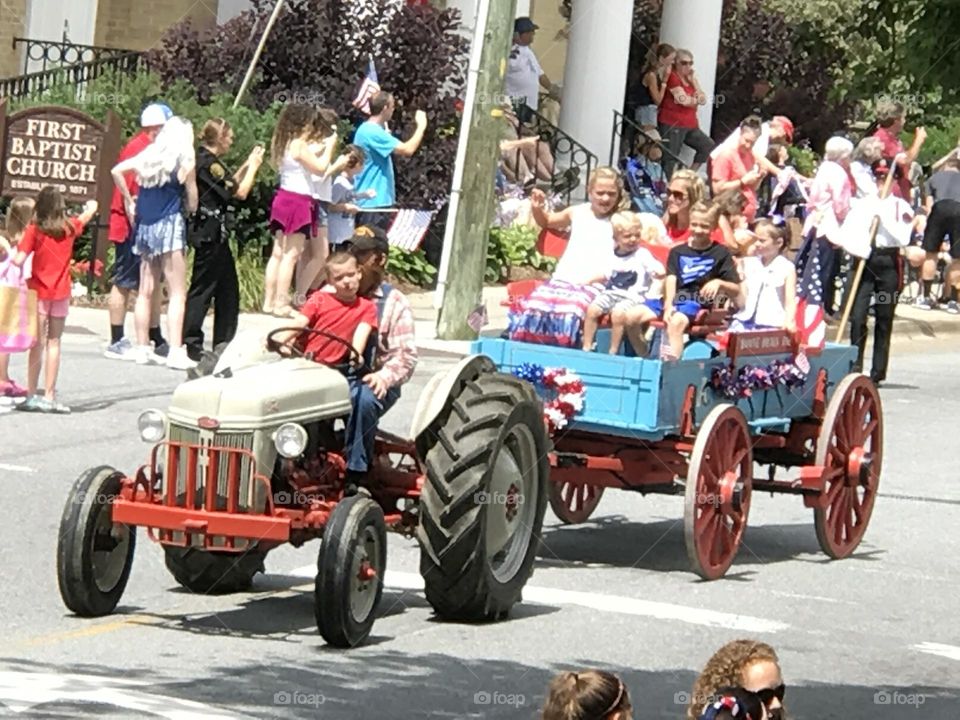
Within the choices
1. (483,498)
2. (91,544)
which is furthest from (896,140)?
(91,544)

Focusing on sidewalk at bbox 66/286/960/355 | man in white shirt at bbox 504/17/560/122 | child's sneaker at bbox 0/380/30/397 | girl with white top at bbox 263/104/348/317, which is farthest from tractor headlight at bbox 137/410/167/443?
man in white shirt at bbox 504/17/560/122

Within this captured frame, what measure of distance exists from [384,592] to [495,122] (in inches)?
390

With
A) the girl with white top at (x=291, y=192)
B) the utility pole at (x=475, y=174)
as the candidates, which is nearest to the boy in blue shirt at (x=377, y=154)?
the utility pole at (x=475, y=174)

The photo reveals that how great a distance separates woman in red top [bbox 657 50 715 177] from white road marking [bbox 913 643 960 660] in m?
17.2

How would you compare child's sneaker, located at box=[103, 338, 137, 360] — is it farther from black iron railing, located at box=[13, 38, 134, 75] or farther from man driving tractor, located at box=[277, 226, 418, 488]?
black iron railing, located at box=[13, 38, 134, 75]

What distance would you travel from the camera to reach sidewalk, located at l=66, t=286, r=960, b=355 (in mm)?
20625

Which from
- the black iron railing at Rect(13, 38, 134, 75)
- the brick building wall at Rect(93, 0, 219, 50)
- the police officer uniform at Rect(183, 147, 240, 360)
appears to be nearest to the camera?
the police officer uniform at Rect(183, 147, 240, 360)

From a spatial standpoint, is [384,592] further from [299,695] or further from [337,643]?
[299,695]

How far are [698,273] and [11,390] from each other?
536 centimetres

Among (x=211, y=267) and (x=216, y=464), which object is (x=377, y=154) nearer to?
(x=211, y=267)

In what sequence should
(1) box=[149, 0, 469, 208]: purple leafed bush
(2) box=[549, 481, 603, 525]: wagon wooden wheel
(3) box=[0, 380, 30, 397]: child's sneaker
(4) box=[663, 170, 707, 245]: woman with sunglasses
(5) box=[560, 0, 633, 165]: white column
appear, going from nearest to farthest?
(2) box=[549, 481, 603, 525]: wagon wooden wheel
(4) box=[663, 170, 707, 245]: woman with sunglasses
(3) box=[0, 380, 30, 397]: child's sneaker
(1) box=[149, 0, 469, 208]: purple leafed bush
(5) box=[560, 0, 633, 165]: white column

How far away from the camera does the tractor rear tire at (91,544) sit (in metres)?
10.7
